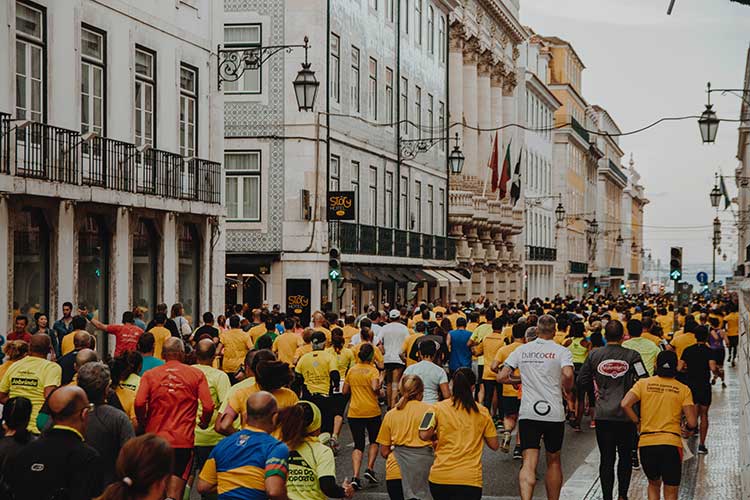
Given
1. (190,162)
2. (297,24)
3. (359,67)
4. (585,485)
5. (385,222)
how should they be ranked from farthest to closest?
(385,222)
(359,67)
(297,24)
(190,162)
(585,485)

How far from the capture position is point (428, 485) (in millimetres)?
9891

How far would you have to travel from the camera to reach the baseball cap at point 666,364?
11383 mm

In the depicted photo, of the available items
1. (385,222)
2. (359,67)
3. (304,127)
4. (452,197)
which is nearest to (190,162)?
(304,127)

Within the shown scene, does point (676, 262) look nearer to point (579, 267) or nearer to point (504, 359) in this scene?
point (504, 359)

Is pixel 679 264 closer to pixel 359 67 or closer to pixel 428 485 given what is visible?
pixel 359 67

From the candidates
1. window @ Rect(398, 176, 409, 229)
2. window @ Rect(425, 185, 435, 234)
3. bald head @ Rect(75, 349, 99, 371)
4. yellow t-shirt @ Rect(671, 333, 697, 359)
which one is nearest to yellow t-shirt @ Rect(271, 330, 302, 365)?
yellow t-shirt @ Rect(671, 333, 697, 359)

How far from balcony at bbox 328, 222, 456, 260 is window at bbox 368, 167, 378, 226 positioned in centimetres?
54

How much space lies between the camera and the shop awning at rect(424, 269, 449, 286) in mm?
48625

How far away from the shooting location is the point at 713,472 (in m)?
14.8

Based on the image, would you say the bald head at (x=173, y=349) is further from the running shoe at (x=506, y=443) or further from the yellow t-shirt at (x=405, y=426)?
the running shoe at (x=506, y=443)

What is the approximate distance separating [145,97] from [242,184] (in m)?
11.1

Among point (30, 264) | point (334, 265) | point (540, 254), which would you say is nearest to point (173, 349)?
point (30, 264)

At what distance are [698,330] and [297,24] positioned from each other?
20.9 metres

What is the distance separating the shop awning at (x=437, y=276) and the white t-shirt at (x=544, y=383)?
119 feet
